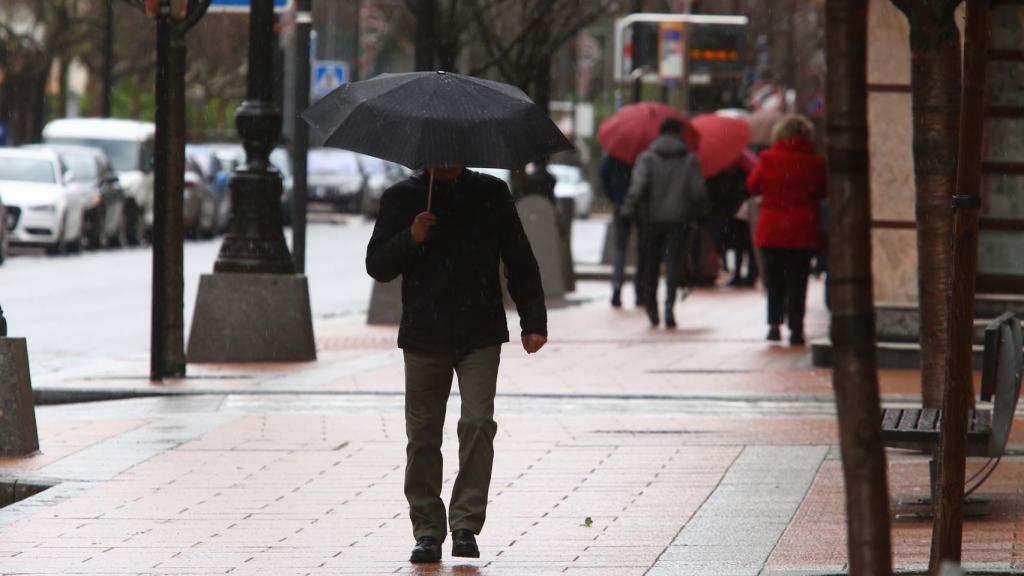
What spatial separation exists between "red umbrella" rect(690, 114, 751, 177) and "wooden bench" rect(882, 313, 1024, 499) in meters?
14.5

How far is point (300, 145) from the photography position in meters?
16.4

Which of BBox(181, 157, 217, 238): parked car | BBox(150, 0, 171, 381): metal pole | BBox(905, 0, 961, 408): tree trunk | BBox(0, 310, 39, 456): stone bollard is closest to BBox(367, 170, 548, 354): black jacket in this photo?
BBox(905, 0, 961, 408): tree trunk

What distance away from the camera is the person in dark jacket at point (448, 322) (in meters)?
7.26

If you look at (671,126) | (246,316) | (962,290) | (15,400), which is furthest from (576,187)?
(962,290)

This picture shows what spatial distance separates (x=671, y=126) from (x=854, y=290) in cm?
1435

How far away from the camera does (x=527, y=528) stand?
7.89 meters

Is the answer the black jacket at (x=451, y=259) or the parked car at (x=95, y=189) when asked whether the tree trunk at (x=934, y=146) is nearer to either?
the black jacket at (x=451, y=259)

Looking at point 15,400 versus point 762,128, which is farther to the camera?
point 762,128

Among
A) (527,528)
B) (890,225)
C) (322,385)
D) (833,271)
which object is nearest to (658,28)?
(890,225)

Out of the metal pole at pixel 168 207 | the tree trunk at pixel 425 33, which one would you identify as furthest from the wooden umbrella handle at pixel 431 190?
the tree trunk at pixel 425 33

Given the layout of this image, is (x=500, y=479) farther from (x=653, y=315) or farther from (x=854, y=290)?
(x=653, y=315)

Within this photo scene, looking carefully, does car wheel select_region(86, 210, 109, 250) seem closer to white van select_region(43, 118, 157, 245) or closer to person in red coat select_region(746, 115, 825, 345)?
white van select_region(43, 118, 157, 245)

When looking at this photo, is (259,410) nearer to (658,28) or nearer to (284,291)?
(284,291)

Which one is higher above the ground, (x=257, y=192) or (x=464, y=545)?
(x=257, y=192)
